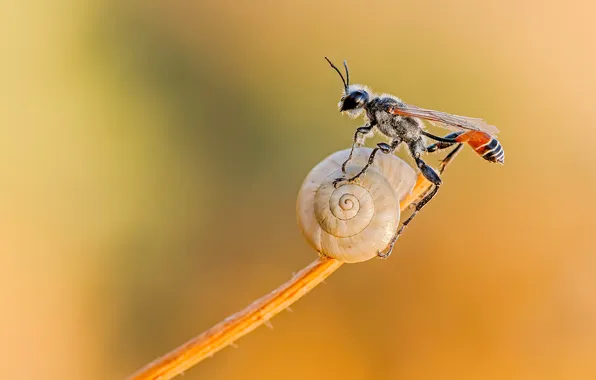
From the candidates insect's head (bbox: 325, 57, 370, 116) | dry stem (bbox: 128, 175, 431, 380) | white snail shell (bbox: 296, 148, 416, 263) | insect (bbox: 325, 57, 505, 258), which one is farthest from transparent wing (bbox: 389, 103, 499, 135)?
dry stem (bbox: 128, 175, 431, 380)

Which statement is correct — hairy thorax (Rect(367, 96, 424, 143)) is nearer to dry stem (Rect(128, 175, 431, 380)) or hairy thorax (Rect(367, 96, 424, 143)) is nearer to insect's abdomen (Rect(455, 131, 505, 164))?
insect's abdomen (Rect(455, 131, 505, 164))

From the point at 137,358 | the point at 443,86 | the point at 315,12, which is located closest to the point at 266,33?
the point at 315,12

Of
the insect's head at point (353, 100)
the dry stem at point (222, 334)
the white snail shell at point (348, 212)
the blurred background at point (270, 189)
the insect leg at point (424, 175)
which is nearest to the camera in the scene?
the dry stem at point (222, 334)

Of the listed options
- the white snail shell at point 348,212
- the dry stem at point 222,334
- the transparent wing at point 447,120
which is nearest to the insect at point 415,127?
the transparent wing at point 447,120

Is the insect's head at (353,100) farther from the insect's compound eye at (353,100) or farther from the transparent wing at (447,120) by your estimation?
the transparent wing at (447,120)

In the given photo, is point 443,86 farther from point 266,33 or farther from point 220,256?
point 220,256

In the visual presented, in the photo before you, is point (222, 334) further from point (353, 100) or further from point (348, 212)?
point (353, 100)
